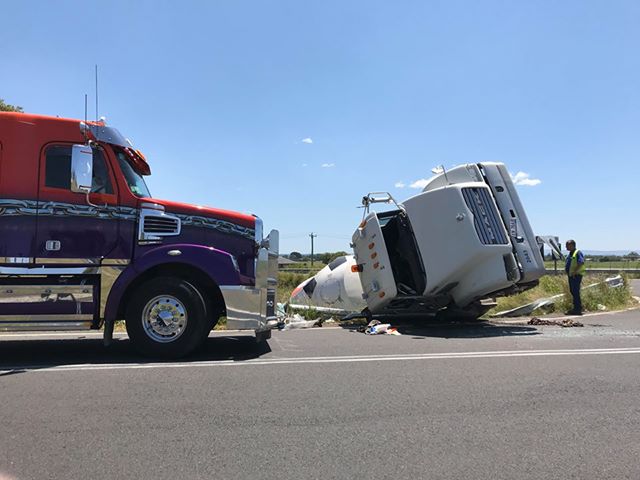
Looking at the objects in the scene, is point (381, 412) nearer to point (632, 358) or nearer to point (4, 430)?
point (4, 430)

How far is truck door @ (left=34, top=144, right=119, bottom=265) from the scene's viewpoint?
247 inches

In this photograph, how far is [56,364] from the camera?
6.21 metres

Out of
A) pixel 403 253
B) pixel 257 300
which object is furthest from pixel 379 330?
pixel 257 300

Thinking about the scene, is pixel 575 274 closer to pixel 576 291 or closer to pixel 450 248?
pixel 576 291

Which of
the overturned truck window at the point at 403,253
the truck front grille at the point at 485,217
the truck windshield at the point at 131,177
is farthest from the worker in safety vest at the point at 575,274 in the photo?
the truck windshield at the point at 131,177

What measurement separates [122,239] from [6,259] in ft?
4.40

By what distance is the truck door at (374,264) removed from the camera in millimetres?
9602

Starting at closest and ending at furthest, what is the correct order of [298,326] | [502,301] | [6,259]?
[6,259] < [298,326] < [502,301]

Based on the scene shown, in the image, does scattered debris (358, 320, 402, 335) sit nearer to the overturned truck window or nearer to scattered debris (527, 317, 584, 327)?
the overturned truck window

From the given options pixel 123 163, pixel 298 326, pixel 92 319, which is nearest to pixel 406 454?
pixel 92 319

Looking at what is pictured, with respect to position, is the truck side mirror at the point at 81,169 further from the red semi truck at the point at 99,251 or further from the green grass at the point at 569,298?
the green grass at the point at 569,298

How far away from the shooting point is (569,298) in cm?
1219

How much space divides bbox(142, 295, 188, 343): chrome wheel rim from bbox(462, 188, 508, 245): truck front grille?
5.23 metres

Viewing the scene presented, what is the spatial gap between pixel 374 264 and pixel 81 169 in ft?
18.2
